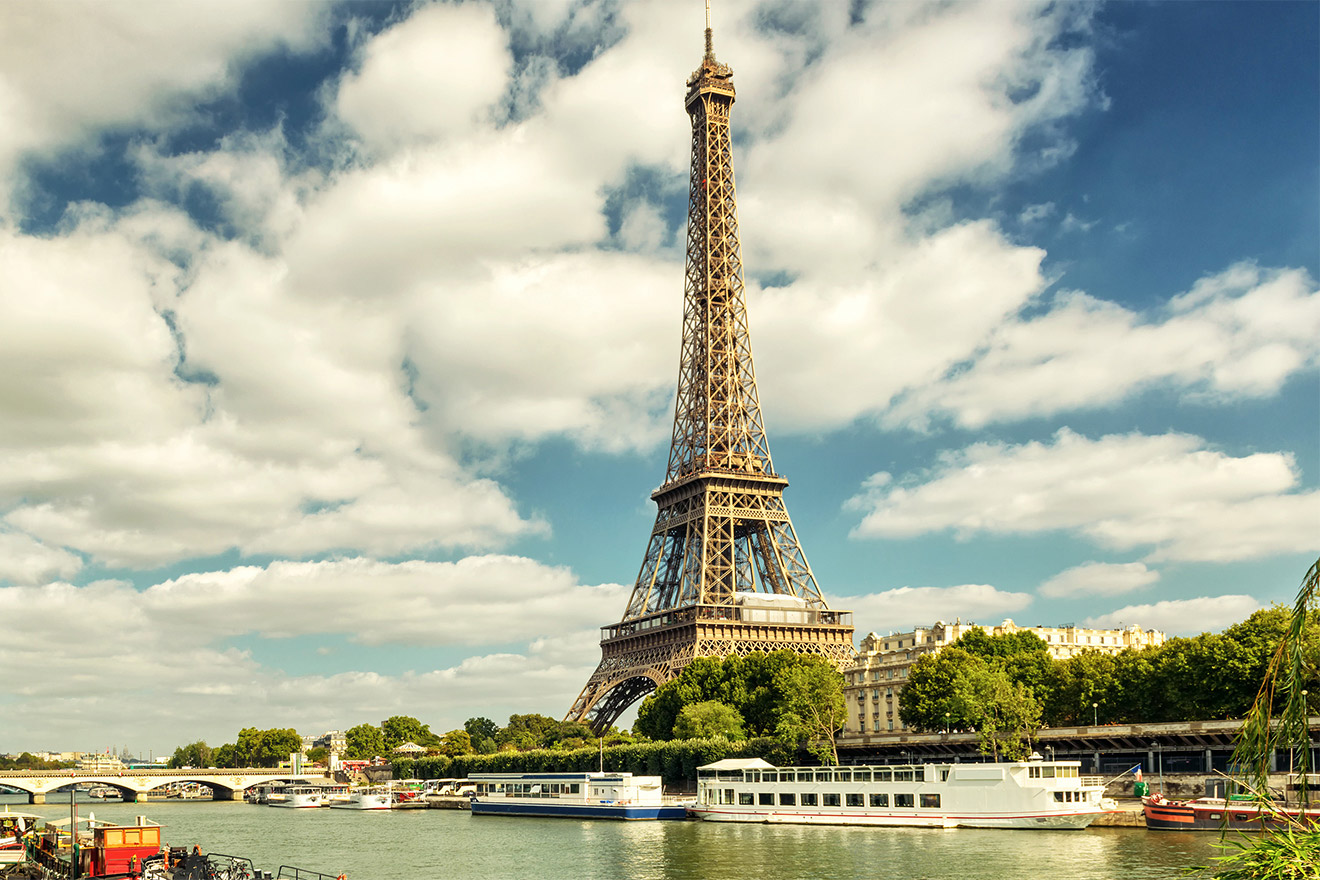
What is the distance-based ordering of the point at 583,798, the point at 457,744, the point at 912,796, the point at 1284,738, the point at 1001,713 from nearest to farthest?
the point at 1284,738 < the point at 912,796 < the point at 1001,713 < the point at 583,798 < the point at 457,744

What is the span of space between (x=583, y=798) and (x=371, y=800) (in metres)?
41.3

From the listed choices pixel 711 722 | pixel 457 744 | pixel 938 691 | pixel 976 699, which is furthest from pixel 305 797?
pixel 976 699

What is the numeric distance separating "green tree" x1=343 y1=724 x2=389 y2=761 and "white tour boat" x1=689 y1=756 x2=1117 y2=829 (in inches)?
4917

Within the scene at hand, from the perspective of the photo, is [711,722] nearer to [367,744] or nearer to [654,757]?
[654,757]

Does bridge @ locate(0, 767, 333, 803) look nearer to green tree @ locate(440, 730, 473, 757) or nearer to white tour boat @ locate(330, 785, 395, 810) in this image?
green tree @ locate(440, 730, 473, 757)

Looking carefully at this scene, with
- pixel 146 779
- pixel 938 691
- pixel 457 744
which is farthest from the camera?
pixel 457 744

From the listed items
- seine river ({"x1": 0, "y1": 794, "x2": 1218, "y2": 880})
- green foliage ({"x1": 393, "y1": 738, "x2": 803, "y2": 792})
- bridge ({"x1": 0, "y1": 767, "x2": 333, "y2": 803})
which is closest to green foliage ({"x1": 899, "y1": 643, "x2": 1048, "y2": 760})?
green foliage ({"x1": 393, "y1": 738, "x2": 803, "y2": 792})

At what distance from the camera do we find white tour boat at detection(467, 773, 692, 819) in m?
84.6

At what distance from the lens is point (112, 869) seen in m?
37.7

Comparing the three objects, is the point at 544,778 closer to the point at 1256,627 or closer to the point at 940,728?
the point at 940,728

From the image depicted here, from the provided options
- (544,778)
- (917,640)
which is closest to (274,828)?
(544,778)

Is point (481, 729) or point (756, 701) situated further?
point (481, 729)

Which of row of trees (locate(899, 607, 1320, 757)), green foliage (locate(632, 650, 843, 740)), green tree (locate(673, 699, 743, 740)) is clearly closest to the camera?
row of trees (locate(899, 607, 1320, 757))

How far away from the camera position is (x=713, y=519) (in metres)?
117
